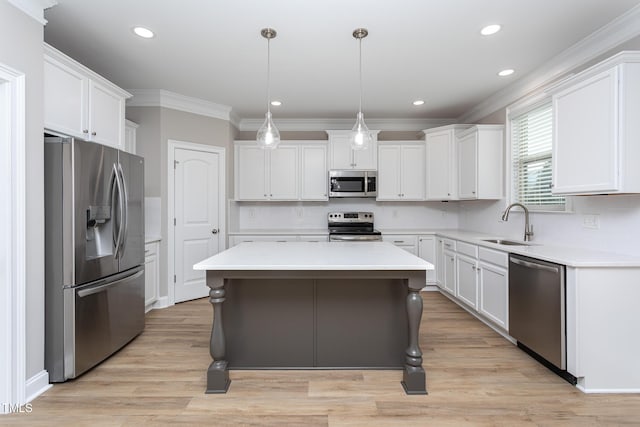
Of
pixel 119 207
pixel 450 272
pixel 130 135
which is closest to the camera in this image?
pixel 119 207

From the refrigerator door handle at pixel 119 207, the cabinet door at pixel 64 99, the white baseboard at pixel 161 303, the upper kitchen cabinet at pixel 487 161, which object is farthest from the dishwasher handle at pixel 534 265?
the white baseboard at pixel 161 303

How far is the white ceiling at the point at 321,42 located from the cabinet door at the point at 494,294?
198cm

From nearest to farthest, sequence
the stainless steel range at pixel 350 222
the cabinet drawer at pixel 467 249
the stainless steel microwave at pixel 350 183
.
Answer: the cabinet drawer at pixel 467 249, the stainless steel microwave at pixel 350 183, the stainless steel range at pixel 350 222

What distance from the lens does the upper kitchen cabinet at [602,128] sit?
2057mm

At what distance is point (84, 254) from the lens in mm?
2279


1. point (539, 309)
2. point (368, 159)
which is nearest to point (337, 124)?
point (368, 159)

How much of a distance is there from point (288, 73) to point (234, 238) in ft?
7.87

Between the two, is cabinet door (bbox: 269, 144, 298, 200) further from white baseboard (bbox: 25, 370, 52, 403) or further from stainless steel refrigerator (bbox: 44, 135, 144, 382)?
white baseboard (bbox: 25, 370, 52, 403)

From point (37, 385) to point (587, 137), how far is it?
13.4 ft

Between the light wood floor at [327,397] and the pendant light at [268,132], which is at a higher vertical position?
the pendant light at [268,132]

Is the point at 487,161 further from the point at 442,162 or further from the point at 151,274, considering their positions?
the point at 151,274

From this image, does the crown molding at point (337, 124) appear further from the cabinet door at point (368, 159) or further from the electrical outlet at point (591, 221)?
the electrical outlet at point (591, 221)

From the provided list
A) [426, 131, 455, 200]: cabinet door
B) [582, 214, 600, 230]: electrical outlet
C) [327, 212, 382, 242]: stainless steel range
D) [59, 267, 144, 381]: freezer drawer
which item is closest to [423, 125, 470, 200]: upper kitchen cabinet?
[426, 131, 455, 200]: cabinet door

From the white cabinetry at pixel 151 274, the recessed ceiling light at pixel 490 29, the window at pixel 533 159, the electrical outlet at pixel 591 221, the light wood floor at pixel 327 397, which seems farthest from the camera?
the white cabinetry at pixel 151 274
